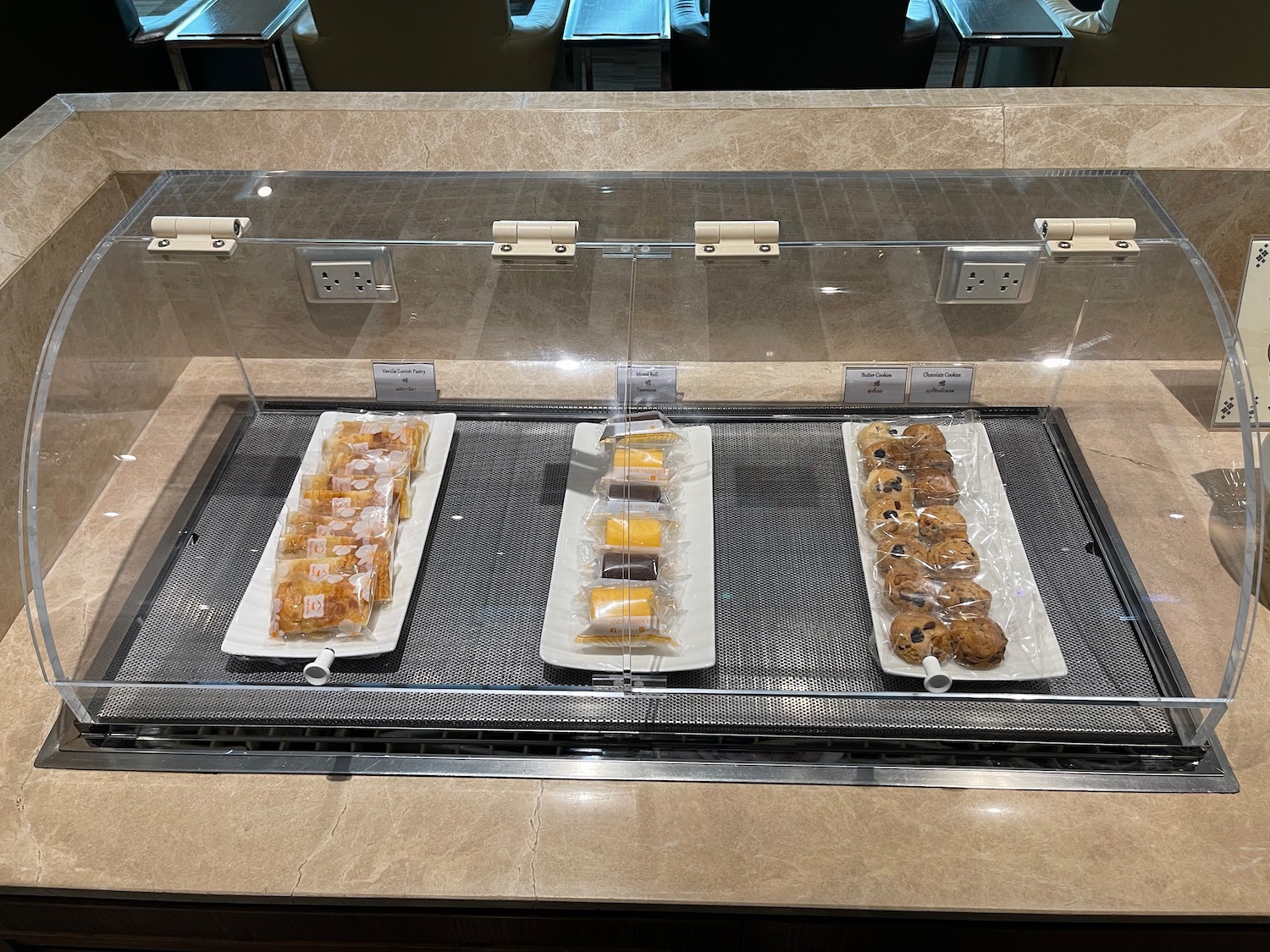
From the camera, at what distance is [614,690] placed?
987mm

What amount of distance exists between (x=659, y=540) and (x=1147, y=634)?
23.4 inches

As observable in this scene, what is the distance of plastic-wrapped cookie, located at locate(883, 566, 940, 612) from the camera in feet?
3.43

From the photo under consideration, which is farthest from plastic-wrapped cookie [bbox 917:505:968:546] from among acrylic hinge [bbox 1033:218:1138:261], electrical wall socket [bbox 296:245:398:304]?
electrical wall socket [bbox 296:245:398:304]

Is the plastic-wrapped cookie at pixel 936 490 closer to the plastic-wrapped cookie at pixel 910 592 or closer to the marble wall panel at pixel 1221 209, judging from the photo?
the plastic-wrapped cookie at pixel 910 592

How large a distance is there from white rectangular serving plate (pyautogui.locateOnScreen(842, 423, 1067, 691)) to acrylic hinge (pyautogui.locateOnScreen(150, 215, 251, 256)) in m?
0.88

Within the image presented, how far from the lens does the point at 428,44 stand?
5.70 feet

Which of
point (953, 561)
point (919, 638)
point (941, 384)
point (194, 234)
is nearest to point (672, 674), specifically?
point (919, 638)

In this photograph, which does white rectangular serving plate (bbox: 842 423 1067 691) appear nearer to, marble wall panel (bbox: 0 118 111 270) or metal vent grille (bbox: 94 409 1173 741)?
metal vent grille (bbox: 94 409 1173 741)

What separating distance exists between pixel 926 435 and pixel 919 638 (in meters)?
0.37

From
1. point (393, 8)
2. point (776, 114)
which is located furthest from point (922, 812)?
point (393, 8)

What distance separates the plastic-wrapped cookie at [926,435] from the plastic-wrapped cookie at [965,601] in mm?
252

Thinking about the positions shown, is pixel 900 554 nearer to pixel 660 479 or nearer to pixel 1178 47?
pixel 660 479

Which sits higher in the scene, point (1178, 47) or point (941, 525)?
point (1178, 47)

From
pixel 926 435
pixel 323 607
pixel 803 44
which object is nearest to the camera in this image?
pixel 323 607
